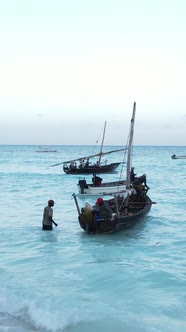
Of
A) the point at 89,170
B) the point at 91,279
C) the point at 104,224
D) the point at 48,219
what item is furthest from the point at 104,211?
the point at 89,170

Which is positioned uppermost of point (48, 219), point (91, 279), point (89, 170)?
point (48, 219)

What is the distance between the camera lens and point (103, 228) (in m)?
15.5

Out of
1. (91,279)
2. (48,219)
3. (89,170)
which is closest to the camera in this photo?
(91,279)

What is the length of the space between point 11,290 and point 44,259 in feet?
9.44

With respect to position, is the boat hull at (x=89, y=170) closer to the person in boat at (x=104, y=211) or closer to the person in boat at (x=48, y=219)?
the person in boat at (x=48, y=219)

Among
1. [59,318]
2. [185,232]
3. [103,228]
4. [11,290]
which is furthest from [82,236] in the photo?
[59,318]

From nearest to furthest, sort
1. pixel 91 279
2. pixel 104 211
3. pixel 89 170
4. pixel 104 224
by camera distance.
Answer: pixel 91 279 → pixel 104 211 → pixel 104 224 → pixel 89 170

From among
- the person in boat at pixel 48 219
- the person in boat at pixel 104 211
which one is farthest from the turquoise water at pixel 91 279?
the person in boat at pixel 104 211

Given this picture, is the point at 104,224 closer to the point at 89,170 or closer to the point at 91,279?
the point at 91,279

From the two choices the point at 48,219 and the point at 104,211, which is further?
the point at 48,219

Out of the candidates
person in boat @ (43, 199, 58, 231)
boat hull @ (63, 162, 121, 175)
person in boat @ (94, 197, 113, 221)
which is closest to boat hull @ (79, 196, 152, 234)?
person in boat @ (94, 197, 113, 221)

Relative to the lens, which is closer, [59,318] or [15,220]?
[59,318]

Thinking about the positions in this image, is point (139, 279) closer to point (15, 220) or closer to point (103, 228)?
point (103, 228)

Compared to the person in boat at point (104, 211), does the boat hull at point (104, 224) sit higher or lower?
lower
